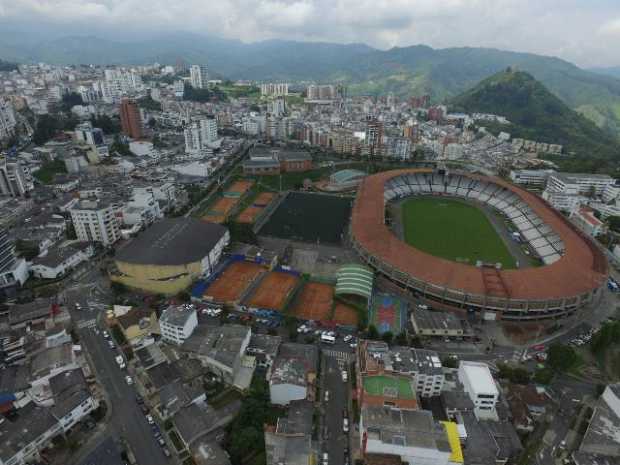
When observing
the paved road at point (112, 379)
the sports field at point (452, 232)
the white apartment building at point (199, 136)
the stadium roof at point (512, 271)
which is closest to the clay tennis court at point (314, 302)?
the stadium roof at point (512, 271)

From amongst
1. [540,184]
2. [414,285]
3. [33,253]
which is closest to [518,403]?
[414,285]

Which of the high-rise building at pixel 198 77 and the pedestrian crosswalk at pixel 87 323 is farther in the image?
the high-rise building at pixel 198 77

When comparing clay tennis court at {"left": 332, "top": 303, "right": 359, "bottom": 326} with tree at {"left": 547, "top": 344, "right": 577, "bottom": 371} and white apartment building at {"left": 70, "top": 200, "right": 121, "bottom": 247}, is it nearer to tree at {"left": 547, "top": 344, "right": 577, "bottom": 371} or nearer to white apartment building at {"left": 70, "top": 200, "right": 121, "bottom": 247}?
tree at {"left": 547, "top": 344, "right": 577, "bottom": 371}

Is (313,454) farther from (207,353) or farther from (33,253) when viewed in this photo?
(33,253)

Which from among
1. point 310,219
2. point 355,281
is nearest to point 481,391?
point 355,281

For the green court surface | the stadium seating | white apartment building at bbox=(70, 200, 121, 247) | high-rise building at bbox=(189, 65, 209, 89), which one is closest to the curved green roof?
the stadium seating

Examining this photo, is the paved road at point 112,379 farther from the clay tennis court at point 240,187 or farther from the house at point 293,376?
the clay tennis court at point 240,187
